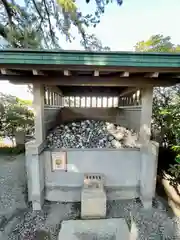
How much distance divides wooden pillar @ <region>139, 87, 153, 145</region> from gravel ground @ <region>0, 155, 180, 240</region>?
1.53 metres

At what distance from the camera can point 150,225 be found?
293 cm

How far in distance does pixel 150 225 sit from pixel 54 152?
2.43 m

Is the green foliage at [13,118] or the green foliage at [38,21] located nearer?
the green foliage at [38,21]

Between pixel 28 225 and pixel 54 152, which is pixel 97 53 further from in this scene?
pixel 28 225

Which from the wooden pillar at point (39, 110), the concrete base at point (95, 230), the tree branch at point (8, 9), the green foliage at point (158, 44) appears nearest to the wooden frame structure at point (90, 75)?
the wooden pillar at point (39, 110)

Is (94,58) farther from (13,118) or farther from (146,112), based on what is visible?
(13,118)

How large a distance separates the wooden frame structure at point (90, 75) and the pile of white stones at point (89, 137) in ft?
1.36

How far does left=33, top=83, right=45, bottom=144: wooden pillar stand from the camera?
3.14m

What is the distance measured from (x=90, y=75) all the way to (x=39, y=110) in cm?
131

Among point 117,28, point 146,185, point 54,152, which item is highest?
point 117,28

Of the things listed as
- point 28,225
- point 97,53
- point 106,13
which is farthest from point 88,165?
point 106,13

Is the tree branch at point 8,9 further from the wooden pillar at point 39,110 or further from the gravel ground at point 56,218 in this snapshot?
the gravel ground at point 56,218

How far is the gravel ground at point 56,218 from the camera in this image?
8.87 feet

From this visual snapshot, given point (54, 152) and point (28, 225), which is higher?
point (54, 152)
